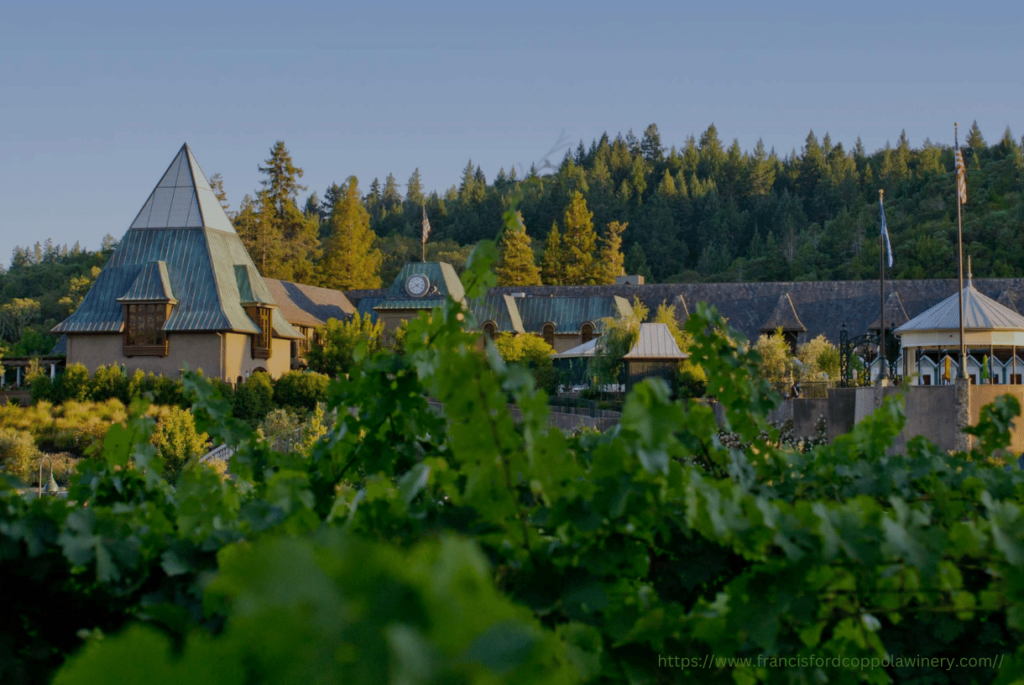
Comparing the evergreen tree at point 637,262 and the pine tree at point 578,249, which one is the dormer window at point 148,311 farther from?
the evergreen tree at point 637,262

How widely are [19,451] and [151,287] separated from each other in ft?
43.5

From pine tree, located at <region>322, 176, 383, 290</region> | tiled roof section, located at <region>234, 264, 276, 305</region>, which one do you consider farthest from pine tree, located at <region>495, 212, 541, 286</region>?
tiled roof section, located at <region>234, 264, 276, 305</region>

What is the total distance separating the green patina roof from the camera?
3516cm

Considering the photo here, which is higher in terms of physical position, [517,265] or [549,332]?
[517,265]

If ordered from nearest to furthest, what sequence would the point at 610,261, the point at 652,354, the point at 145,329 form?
1. the point at 652,354
2. the point at 145,329
3. the point at 610,261

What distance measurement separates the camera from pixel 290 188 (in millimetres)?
73000

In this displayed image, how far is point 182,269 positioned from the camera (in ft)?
120

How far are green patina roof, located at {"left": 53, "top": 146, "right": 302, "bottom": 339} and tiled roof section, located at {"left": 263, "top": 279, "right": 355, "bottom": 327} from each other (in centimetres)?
792

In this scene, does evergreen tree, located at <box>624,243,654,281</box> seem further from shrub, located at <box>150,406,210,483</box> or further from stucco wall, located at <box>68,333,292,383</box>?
shrub, located at <box>150,406,210,483</box>

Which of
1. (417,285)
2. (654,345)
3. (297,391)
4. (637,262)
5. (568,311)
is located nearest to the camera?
(654,345)

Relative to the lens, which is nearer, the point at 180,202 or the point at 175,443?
the point at 175,443

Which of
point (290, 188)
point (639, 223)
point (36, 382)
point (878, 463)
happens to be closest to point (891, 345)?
point (36, 382)

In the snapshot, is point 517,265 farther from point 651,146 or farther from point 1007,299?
point 651,146

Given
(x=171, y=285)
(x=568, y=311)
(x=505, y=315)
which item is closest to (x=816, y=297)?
(x=568, y=311)
